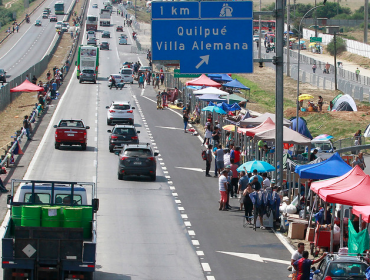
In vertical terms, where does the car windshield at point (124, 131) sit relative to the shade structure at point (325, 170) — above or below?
below

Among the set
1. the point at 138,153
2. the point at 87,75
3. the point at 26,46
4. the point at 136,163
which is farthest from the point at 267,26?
the point at 136,163

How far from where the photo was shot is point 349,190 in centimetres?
1680

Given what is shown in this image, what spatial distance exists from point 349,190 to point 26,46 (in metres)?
104

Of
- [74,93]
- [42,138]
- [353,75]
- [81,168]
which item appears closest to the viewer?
[81,168]

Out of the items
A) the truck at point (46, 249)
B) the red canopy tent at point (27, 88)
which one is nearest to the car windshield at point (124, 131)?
the truck at point (46, 249)

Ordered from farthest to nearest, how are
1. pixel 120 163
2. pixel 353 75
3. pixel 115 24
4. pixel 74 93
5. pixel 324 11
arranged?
1. pixel 324 11
2. pixel 115 24
3. pixel 353 75
4. pixel 74 93
5. pixel 120 163

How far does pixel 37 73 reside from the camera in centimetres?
7694

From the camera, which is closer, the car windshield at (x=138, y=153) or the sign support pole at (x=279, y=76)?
the sign support pole at (x=279, y=76)

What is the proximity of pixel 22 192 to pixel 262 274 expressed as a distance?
5969 millimetres

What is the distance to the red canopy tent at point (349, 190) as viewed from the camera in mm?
16438

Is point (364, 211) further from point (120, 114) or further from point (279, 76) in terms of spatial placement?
point (120, 114)

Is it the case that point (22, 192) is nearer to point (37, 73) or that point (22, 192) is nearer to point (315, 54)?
point (37, 73)

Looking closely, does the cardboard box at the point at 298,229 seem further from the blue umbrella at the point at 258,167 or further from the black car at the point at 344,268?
the black car at the point at 344,268

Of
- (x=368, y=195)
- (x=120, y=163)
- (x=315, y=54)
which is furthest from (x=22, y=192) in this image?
(x=315, y=54)
